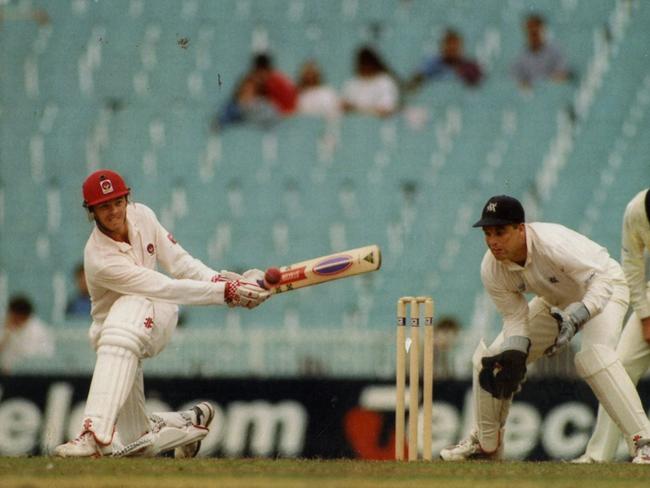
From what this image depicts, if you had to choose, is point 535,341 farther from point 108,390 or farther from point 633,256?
point 108,390

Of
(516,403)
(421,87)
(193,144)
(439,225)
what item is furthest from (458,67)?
(516,403)

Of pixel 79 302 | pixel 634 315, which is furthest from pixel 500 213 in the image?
pixel 79 302

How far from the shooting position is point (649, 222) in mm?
5363

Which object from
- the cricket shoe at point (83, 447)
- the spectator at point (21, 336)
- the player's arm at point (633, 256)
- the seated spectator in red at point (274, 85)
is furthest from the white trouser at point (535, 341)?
the seated spectator in red at point (274, 85)

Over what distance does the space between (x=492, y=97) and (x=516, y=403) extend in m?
2.05

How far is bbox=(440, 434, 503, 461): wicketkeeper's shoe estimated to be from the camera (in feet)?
17.9

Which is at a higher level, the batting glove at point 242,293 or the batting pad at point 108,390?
the batting glove at point 242,293

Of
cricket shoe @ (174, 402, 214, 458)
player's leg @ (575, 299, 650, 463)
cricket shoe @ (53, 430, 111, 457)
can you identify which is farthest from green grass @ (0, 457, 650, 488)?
cricket shoe @ (174, 402, 214, 458)

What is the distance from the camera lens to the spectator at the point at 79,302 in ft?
24.3

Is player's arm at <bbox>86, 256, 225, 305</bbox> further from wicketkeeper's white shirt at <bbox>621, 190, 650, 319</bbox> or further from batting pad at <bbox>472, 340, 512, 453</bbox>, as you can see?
wicketkeeper's white shirt at <bbox>621, 190, 650, 319</bbox>

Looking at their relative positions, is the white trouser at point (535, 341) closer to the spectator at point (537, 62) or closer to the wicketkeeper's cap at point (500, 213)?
the wicketkeeper's cap at point (500, 213)

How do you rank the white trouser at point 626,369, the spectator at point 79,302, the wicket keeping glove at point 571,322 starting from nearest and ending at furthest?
the wicket keeping glove at point 571,322, the white trouser at point 626,369, the spectator at point 79,302

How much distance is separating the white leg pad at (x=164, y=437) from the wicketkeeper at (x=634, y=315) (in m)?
1.54

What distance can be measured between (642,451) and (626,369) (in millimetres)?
867
